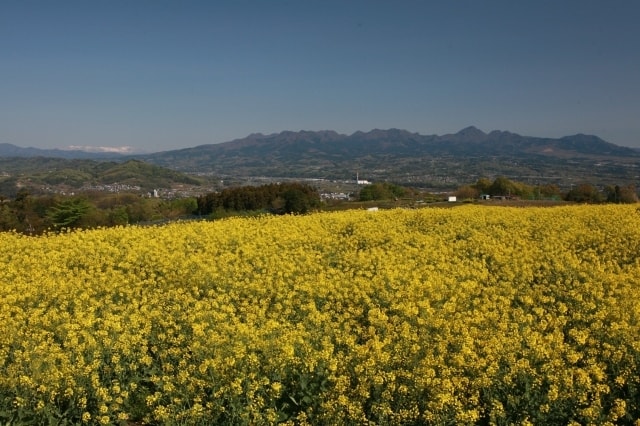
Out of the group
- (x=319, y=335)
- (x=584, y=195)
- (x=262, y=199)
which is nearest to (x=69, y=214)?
(x=262, y=199)

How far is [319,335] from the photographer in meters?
8.71

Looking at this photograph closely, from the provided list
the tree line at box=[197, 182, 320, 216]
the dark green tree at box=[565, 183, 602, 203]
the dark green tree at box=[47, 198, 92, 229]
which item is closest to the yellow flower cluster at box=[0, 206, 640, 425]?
the dark green tree at box=[47, 198, 92, 229]

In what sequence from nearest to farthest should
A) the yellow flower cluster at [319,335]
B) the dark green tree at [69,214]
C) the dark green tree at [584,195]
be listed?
the yellow flower cluster at [319,335]
the dark green tree at [69,214]
the dark green tree at [584,195]

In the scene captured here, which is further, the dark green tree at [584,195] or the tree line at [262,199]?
the dark green tree at [584,195]

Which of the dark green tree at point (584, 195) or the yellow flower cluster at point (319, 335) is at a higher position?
the yellow flower cluster at point (319, 335)

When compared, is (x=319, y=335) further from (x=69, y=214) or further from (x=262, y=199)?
(x=262, y=199)

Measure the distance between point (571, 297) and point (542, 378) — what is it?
4.43 metres

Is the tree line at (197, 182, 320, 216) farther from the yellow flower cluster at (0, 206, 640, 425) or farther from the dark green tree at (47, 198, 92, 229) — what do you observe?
the yellow flower cluster at (0, 206, 640, 425)

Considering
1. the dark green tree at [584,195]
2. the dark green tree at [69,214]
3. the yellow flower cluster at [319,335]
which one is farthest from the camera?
the dark green tree at [584,195]

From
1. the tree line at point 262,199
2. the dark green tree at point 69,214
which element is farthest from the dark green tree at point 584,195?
the dark green tree at point 69,214

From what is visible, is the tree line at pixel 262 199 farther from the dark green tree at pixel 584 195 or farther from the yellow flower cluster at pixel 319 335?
the yellow flower cluster at pixel 319 335

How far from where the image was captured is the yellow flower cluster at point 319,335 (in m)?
6.74

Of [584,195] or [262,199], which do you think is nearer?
[584,195]

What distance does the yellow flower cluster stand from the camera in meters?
6.74
